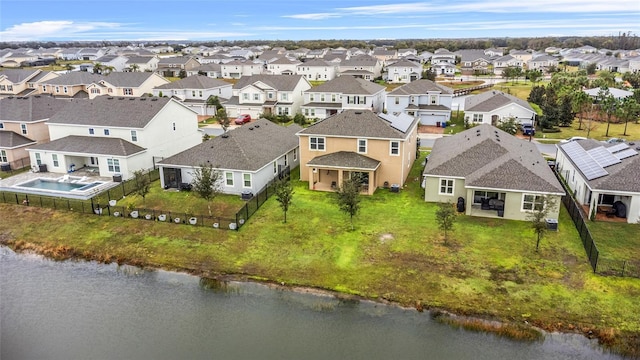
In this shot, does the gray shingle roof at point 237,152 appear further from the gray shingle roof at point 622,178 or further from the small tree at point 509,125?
the small tree at point 509,125

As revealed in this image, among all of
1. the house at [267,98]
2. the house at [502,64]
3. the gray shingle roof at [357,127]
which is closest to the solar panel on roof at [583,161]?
the gray shingle roof at [357,127]

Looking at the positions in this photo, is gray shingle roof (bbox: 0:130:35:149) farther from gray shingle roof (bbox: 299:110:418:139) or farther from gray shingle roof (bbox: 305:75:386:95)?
gray shingle roof (bbox: 305:75:386:95)

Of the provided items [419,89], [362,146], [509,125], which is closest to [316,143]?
[362,146]

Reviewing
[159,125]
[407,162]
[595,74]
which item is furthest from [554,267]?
[595,74]

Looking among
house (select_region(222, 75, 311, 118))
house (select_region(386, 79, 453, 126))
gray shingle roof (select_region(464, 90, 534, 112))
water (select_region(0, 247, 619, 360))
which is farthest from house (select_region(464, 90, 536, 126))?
water (select_region(0, 247, 619, 360))

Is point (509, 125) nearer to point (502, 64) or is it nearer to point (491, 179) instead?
point (491, 179)

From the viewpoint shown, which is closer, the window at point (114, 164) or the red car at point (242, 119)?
the window at point (114, 164)
